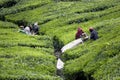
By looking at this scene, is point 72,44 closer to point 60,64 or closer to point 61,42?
point 61,42

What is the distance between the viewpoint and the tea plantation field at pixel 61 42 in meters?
31.8

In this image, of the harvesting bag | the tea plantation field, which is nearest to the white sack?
the tea plantation field

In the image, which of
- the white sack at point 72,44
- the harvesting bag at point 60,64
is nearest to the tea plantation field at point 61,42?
the harvesting bag at point 60,64

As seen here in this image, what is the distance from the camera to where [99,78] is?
28.8m

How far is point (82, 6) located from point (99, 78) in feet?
138

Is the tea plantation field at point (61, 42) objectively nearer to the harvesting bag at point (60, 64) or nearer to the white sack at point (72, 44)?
the harvesting bag at point (60, 64)

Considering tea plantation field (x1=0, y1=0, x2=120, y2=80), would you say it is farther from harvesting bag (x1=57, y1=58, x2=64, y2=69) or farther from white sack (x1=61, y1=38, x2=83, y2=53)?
white sack (x1=61, y1=38, x2=83, y2=53)

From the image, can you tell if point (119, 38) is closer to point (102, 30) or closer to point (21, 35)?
point (102, 30)

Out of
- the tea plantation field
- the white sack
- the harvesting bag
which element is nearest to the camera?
the tea plantation field

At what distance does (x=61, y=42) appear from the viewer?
161 ft

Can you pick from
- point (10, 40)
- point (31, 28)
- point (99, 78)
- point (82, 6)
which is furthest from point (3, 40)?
point (82, 6)

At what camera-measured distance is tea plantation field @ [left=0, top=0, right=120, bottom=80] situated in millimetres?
31766

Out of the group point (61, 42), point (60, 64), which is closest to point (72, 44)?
point (61, 42)

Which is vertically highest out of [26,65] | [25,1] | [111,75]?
[111,75]
